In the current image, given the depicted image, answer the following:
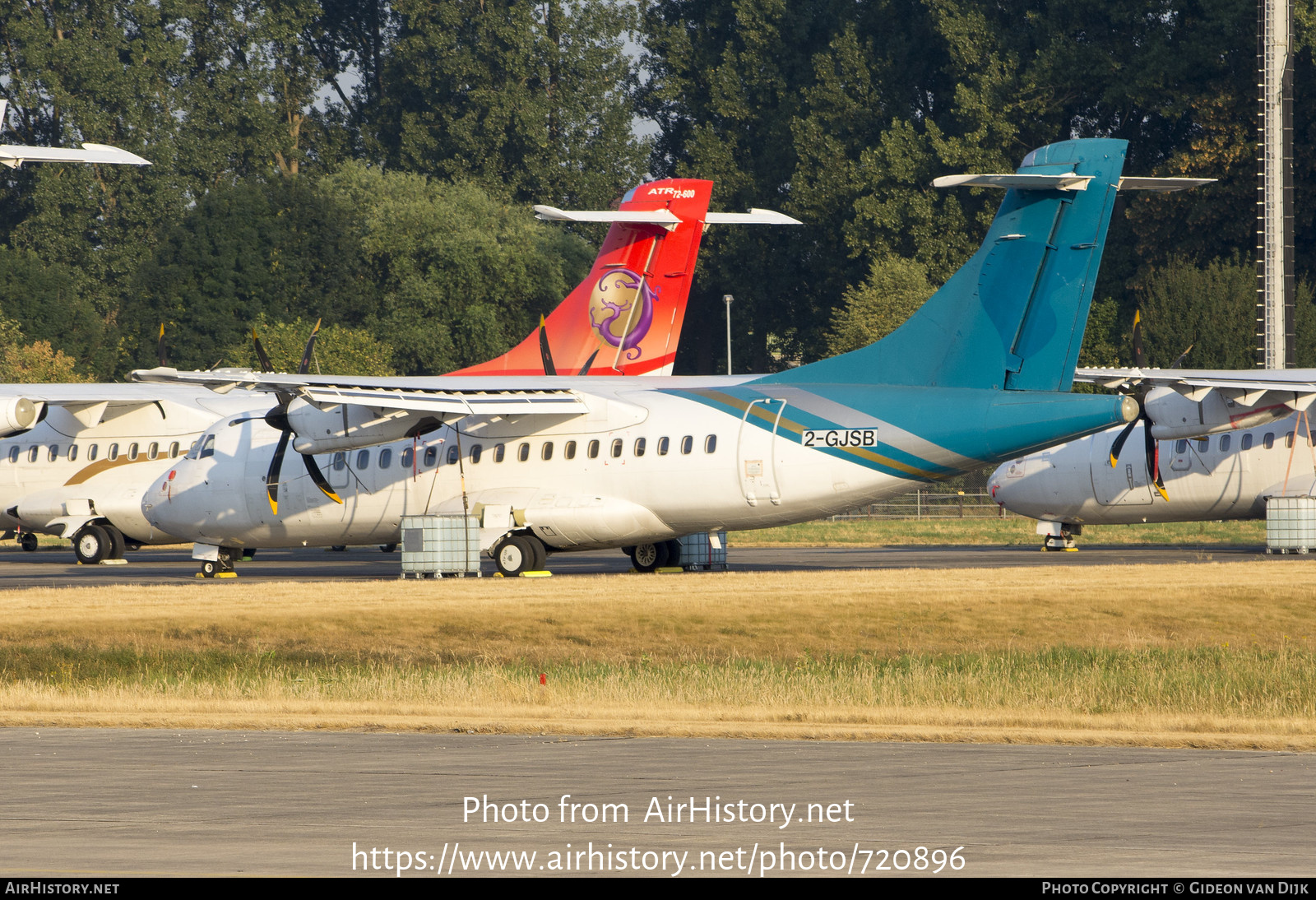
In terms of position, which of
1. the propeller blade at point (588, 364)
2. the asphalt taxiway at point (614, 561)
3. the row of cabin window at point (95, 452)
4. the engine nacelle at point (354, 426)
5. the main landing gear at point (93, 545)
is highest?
the propeller blade at point (588, 364)

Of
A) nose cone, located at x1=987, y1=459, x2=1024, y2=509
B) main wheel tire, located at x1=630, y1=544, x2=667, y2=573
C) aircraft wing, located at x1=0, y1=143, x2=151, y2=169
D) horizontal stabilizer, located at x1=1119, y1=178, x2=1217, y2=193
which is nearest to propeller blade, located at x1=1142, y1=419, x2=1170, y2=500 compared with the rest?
nose cone, located at x1=987, y1=459, x2=1024, y2=509

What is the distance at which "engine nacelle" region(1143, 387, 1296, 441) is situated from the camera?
37.2 metres

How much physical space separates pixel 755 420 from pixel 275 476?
10.2 m

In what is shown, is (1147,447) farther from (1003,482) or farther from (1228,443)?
(1003,482)

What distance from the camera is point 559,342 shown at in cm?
4316

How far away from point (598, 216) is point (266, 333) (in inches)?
1884

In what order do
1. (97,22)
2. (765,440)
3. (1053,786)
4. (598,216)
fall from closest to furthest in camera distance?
(1053,786)
(765,440)
(598,216)
(97,22)

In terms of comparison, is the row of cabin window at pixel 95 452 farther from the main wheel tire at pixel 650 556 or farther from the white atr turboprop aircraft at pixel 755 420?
the main wheel tire at pixel 650 556

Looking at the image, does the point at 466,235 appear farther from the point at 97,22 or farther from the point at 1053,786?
the point at 1053,786

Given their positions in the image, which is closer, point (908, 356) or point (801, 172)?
point (908, 356)

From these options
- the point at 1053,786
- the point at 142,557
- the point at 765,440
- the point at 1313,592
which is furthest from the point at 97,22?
the point at 1053,786

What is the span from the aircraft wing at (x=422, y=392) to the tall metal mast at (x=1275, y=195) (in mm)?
33481

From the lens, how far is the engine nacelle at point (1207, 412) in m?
37.2

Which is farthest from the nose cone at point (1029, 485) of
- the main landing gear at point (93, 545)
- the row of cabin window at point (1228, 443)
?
the main landing gear at point (93, 545)
